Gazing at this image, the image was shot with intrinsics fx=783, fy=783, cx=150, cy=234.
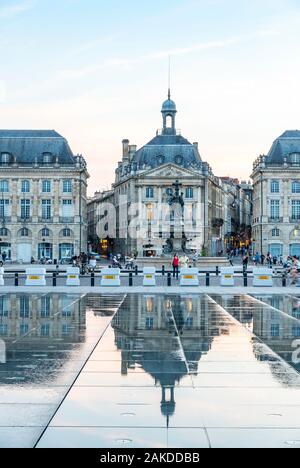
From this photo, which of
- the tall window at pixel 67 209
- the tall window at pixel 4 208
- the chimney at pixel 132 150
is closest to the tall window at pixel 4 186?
the tall window at pixel 4 208

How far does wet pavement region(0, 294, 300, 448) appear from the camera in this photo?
8.59m

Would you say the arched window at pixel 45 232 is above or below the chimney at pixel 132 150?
below

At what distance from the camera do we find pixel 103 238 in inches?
5344

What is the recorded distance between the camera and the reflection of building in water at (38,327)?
1388 centimetres

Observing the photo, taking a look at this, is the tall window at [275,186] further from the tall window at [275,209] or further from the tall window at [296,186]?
the tall window at [296,186]

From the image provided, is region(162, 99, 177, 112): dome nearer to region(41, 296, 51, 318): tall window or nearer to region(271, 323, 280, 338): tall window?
region(41, 296, 51, 318): tall window

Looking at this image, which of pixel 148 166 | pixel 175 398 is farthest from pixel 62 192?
pixel 175 398

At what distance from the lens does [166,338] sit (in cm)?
1638

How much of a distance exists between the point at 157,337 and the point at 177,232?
9482cm

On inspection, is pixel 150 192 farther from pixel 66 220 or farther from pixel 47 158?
pixel 47 158

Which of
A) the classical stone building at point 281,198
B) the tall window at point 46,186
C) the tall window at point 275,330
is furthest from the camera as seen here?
the classical stone building at point 281,198

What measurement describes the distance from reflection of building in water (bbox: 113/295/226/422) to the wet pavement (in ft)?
0.08

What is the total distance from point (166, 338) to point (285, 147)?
298 ft

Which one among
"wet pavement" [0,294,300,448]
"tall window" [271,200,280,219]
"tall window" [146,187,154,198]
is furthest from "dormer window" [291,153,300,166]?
"wet pavement" [0,294,300,448]
